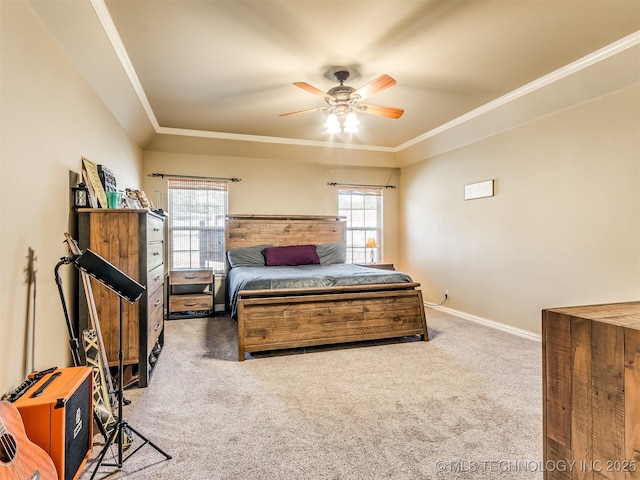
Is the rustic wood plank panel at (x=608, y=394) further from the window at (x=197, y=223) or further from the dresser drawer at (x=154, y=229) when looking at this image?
the window at (x=197, y=223)

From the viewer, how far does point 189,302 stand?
15.4 ft

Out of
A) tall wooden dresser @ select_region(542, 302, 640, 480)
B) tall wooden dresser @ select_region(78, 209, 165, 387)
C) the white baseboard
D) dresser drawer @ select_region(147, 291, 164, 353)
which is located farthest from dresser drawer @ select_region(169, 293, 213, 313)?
tall wooden dresser @ select_region(542, 302, 640, 480)

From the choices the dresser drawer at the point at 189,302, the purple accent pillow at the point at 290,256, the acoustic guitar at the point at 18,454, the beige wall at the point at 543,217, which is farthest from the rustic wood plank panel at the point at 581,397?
the dresser drawer at the point at 189,302

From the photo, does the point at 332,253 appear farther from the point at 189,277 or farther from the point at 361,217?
the point at 189,277

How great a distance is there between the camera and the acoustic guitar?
1.14 m

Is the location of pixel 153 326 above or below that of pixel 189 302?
above

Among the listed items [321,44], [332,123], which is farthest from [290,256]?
[321,44]

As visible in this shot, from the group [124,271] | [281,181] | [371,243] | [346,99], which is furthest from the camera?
[371,243]

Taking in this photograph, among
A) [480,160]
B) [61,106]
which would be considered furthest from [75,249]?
[480,160]

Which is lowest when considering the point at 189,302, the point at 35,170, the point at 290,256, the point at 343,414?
the point at 343,414

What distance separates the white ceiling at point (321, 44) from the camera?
2178mm

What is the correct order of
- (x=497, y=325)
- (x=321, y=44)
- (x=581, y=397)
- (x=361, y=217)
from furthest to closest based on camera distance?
1. (x=361, y=217)
2. (x=497, y=325)
3. (x=321, y=44)
4. (x=581, y=397)

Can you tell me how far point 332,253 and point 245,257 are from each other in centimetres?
142

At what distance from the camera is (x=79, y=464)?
1.56 meters
